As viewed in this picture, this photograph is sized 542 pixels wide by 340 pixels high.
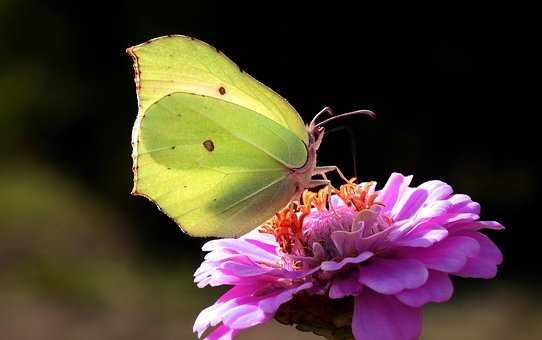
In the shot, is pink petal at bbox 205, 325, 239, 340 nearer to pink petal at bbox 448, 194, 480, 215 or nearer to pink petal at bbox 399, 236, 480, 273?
pink petal at bbox 399, 236, 480, 273

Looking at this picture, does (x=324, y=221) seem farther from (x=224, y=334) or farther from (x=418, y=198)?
(x=224, y=334)

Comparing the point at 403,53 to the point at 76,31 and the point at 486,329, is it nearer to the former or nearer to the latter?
the point at 486,329

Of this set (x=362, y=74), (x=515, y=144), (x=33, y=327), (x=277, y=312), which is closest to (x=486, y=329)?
(x=515, y=144)

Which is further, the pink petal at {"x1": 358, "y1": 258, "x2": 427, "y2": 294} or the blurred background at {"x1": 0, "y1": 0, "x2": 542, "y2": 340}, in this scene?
the blurred background at {"x1": 0, "y1": 0, "x2": 542, "y2": 340}

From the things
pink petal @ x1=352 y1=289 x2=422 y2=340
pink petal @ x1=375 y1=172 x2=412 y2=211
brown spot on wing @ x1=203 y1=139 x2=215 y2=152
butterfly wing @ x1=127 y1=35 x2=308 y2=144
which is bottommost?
pink petal @ x1=375 y1=172 x2=412 y2=211

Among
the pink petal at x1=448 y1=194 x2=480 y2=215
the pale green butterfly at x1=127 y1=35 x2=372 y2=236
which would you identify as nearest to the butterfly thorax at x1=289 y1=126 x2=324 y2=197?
the pale green butterfly at x1=127 y1=35 x2=372 y2=236

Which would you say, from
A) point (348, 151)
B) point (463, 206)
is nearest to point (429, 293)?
point (463, 206)

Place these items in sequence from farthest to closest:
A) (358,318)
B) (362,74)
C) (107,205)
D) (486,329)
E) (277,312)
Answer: (107,205)
(362,74)
(486,329)
(277,312)
(358,318)
